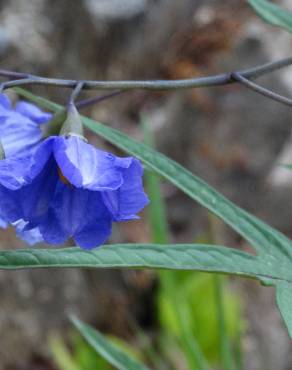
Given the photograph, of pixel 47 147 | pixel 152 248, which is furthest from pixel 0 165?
pixel 152 248

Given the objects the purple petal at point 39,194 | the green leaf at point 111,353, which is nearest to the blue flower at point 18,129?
the purple petal at point 39,194

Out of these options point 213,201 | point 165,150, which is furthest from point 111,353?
point 165,150

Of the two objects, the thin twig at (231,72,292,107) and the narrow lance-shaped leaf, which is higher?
the thin twig at (231,72,292,107)

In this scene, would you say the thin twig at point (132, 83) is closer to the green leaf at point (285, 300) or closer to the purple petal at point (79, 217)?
the purple petal at point (79, 217)

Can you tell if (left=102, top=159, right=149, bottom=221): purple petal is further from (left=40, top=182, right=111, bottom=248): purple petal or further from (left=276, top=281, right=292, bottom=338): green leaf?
(left=276, top=281, right=292, bottom=338): green leaf

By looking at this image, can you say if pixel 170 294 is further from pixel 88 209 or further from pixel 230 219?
pixel 88 209

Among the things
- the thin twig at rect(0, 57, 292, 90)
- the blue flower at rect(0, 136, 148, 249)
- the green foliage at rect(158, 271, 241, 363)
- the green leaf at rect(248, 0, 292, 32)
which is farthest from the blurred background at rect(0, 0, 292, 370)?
the blue flower at rect(0, 136, 148, 249)
